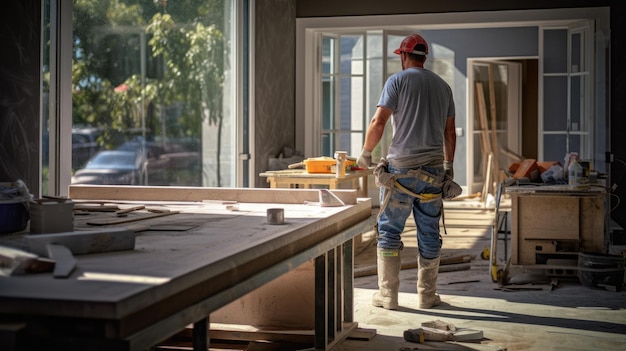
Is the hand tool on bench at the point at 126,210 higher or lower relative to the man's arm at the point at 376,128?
lower

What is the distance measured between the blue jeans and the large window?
2.77 metres

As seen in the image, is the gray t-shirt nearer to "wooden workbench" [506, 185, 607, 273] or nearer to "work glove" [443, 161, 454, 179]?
"work glove" [443, 161, 454, 179]

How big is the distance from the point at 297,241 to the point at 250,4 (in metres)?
5.59

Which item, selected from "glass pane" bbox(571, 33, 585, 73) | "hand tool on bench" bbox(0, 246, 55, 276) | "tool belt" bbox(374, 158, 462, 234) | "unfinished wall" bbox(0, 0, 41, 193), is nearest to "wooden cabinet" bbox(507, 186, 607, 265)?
"tool belt" bbox(374, 158, 462, 234)

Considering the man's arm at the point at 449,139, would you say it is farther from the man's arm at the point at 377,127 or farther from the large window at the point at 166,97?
the large window at the point at 166,97

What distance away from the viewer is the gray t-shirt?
548 centimetres

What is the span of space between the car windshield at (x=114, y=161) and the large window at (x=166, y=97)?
0.7 inches

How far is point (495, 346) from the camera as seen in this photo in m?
4.53

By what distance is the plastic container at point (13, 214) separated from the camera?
116 inches

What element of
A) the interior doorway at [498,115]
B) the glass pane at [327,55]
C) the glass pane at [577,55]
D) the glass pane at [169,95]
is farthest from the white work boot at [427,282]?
the interior doorway at [498,115]

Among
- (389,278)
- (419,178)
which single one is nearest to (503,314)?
(389,278)

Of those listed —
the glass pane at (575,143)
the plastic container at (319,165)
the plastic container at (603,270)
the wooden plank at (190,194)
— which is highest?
the glass pane at (575,143)

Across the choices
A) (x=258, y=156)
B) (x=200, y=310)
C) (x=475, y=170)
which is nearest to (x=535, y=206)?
(x=258, y=156)

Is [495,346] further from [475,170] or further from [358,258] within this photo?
[475,170]
